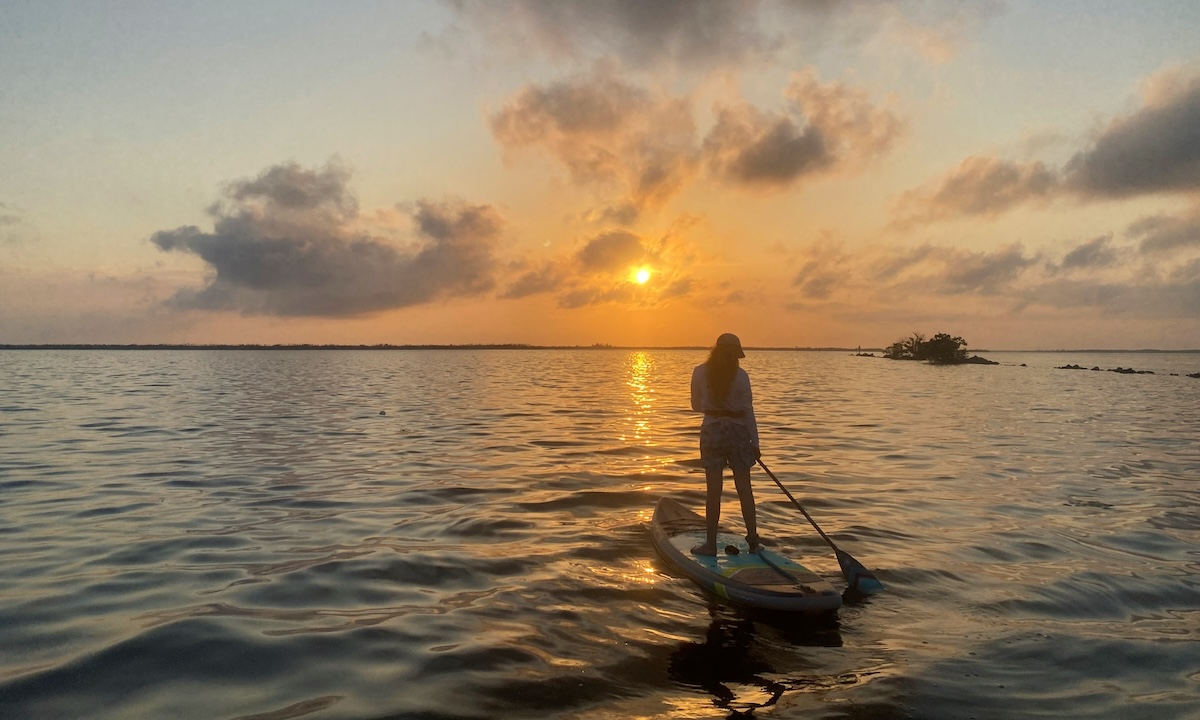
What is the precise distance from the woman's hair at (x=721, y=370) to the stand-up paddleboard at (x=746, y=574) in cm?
217

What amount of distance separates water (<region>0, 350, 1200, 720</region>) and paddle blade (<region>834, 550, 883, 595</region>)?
1.00ft

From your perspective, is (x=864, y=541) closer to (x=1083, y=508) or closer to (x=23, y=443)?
(x=1083, y=508)

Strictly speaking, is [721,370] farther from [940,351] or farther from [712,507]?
[940,351]

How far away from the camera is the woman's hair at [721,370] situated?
961 centimetres

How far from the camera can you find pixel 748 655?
22.5 ft

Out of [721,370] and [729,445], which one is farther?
[729,445]

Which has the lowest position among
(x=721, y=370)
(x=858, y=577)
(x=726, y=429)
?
(x=858, y=577)

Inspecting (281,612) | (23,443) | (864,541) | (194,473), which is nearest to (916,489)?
(864,541)

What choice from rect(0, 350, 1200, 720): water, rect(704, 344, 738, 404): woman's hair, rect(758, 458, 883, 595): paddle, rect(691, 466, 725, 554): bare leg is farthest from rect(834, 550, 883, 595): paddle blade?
rect(704, 344, 738, 404): woman's hair

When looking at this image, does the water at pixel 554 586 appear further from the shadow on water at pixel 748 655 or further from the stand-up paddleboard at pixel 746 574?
the stand-up paddleboard at pixel 746 574

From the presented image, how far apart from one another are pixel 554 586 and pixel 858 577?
3.86 meters

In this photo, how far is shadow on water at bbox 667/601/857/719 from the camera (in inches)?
237

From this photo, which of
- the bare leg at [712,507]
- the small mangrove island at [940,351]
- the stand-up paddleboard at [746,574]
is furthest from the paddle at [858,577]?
the small mangrove island at [940,351]

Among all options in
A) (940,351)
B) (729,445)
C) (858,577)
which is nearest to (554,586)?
(729,445)
